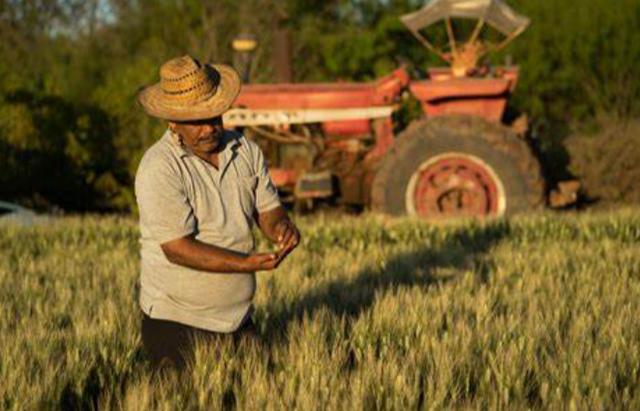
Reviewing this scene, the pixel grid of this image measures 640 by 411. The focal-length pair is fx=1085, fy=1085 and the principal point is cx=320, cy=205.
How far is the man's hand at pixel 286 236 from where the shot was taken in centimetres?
432

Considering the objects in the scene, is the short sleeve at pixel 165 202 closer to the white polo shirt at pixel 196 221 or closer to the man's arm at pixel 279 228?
the white polo shirt at pixel 196 221

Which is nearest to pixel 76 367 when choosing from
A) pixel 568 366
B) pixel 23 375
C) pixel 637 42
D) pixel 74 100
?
pixel 23 375

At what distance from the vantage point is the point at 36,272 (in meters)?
7.73

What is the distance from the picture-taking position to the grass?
3.83m

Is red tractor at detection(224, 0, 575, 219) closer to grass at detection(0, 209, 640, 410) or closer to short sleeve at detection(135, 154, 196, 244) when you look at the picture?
grass at detection(0, 209, 640, 410)

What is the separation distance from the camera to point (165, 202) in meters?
4.28

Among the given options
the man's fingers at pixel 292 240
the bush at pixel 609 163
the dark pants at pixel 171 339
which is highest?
the man's fingers at pixel 292 240

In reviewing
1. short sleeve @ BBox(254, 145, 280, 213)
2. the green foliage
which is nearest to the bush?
the green foliage

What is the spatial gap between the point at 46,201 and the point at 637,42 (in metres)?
10.7

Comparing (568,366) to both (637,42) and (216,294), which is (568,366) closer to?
(216,294)

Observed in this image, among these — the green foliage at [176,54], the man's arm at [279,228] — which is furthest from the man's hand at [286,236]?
the green foliage at [176,54]

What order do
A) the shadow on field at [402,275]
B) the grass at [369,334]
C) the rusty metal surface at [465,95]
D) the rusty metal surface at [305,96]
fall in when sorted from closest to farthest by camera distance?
1. the grass at [369,334]
2. the shadow on field at [402,275]
3. the rusty metal surface at [465,95]
4. the rusty metal surface at [305,96]

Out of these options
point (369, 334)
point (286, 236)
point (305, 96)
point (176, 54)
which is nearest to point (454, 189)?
point (305, 96)

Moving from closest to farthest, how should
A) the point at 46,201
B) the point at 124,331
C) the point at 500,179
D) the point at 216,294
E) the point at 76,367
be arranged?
the point at 76,367 → the point at 216,294 → the point at 124,331 → the point at 500,179 → the point at 46,201
